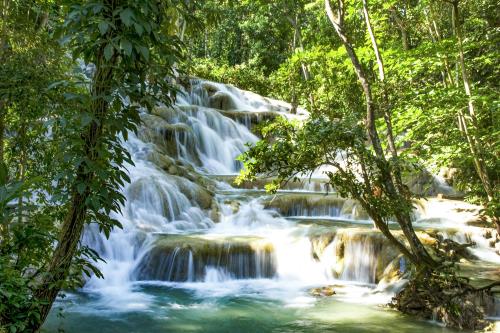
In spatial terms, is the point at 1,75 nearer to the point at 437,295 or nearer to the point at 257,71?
the point at 437,295

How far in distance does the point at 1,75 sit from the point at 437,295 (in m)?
5.96

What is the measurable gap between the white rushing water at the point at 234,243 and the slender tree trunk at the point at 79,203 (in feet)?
16.8

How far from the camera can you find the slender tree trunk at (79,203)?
8.97 feet

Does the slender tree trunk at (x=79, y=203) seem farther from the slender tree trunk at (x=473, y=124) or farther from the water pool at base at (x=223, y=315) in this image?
the slender tree trunk at (x=473, y=124)

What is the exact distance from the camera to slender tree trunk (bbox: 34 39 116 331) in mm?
2734

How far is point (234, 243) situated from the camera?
993 centimetres

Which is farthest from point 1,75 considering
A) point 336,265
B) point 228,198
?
point 228,198

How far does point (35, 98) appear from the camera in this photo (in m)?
4.14

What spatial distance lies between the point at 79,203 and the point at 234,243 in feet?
23.8

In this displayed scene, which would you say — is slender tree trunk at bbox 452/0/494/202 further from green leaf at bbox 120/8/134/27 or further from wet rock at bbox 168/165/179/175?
wet rock at bbox 168/165/179/175

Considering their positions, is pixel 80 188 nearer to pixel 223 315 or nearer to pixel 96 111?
pixel 96 111

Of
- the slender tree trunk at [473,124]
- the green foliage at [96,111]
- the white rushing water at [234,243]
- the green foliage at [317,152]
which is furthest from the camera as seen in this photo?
the white rushing water at [234,243]

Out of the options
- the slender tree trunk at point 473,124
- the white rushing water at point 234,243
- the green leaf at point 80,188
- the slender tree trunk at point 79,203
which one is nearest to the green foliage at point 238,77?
the white rushing water at point 234,243

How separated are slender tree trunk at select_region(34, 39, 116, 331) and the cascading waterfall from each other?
3223mm
